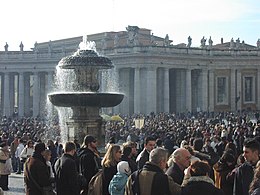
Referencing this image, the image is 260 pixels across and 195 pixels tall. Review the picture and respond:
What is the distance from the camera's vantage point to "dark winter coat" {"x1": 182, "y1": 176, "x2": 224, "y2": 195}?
699cm

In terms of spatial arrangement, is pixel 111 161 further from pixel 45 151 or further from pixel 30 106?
pixel 30 106

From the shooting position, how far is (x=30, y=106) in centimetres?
7812

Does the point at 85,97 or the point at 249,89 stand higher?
the point at 249,89

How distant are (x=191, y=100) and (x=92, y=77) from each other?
166ft

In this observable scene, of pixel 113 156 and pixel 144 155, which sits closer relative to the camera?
pixel 113 156

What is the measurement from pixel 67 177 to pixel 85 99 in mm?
9357

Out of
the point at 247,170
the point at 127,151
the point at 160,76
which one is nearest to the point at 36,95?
the point at 160,76

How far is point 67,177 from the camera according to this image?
9875 millimetres

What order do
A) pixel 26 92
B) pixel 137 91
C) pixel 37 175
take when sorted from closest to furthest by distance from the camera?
pixel 37 175 < pixel 137 91 < pixel 26 92

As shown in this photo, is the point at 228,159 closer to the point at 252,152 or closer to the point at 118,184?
the point at 252,152

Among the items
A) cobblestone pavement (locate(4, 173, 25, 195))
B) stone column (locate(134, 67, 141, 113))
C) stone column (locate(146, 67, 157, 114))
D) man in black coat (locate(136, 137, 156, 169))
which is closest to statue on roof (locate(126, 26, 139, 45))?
stone column (locate(134, 67, 141, 113))

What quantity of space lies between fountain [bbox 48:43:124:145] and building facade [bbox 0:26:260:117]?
43080 millimetres

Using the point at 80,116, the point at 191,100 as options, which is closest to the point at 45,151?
the point at 80,116

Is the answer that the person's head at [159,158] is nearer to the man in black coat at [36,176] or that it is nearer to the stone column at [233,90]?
the man in black coat at [36,176]
